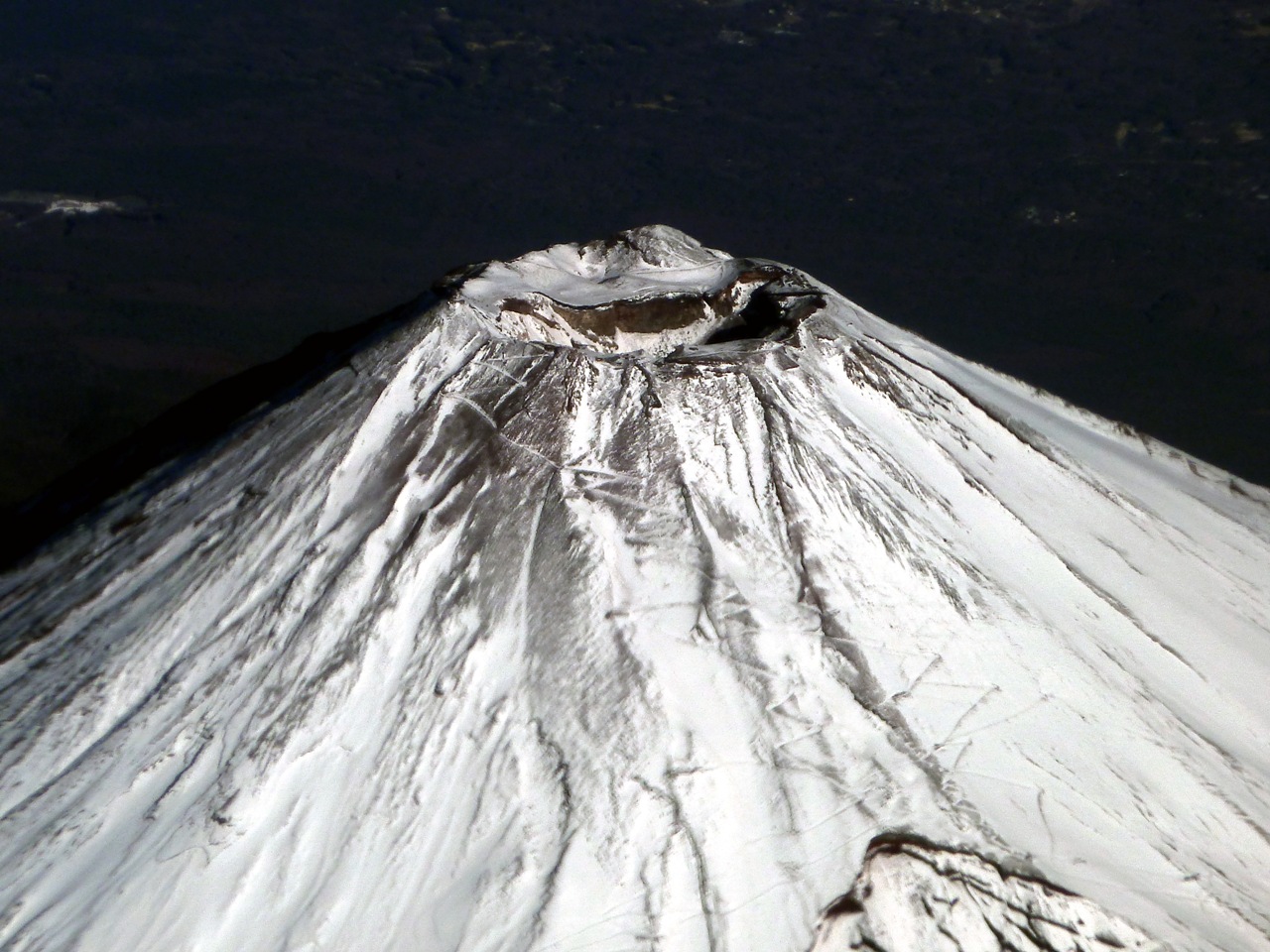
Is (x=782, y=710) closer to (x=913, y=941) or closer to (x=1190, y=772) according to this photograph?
(x=913, y=941)

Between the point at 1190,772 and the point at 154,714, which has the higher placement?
the point at 154,714

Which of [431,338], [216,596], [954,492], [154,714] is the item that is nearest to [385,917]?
[154,714]

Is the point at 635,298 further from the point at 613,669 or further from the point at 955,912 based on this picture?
the point at 955,912

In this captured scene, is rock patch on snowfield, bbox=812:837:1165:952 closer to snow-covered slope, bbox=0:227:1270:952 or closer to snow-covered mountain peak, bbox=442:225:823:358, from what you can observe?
snow-covered slope, bbox=0:227:1270:952

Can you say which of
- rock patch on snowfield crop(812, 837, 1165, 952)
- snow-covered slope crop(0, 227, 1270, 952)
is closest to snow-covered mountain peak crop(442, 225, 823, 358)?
snow-covered slope crop(0, 227, 1270, 952)

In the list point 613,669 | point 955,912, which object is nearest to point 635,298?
point 613,669
